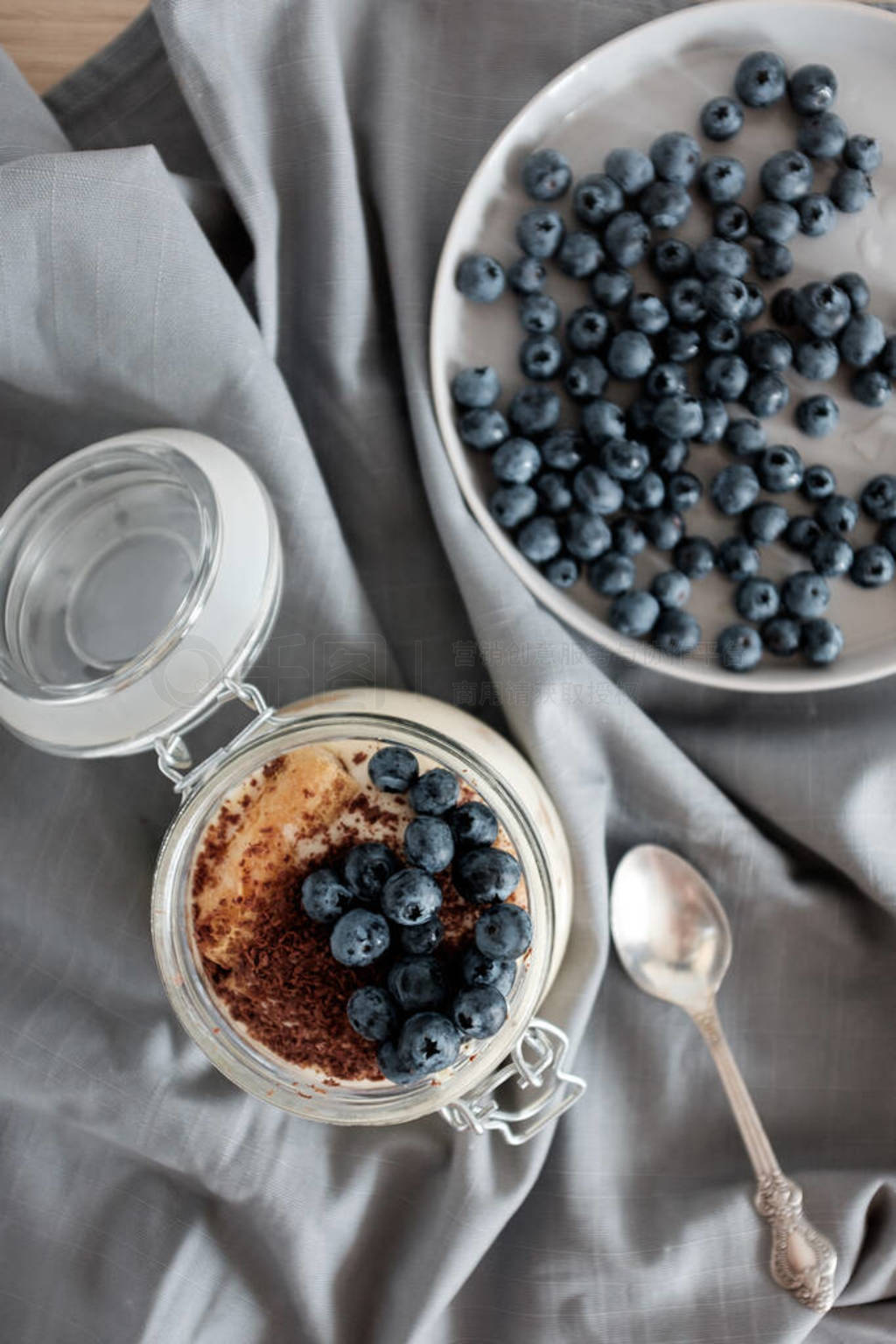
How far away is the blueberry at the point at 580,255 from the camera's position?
98 cm

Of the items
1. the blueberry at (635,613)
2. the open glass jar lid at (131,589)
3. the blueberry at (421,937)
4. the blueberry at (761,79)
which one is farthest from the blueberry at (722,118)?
the blueberry at (421,937)

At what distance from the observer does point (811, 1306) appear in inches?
35.6

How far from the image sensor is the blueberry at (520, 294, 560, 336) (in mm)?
984

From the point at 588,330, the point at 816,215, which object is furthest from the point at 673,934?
the point at 816,215

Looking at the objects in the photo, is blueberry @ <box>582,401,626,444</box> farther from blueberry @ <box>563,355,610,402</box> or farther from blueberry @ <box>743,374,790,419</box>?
blueberry @ <box>743,374,790,419</box>

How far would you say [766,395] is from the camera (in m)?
0.96

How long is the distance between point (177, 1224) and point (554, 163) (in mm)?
1054

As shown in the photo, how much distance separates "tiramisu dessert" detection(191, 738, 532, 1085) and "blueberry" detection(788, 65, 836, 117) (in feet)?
2.38

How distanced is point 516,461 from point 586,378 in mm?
104

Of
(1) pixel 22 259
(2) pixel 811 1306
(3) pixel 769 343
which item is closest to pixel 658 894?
(2) pixel 811 1306

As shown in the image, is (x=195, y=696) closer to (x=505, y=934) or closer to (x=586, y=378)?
(x=505, y=934)

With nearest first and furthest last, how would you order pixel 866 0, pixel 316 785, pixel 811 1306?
pixel 316 785, pixel 811 1306, pixel 866 0

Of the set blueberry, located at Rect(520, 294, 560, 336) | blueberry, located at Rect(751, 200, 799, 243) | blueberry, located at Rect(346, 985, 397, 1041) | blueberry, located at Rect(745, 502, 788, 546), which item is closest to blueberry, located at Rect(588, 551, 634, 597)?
blueberry, located at Rect(745, 502, 788, 546)

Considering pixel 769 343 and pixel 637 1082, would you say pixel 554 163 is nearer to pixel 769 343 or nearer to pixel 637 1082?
pixel 769 343
